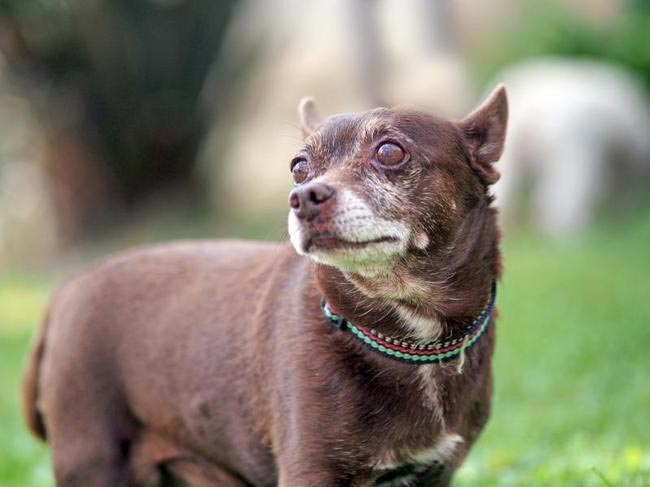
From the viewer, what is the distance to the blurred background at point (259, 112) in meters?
12.1

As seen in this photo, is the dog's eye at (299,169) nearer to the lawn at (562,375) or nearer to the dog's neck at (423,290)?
the dog's neck at (423,290)

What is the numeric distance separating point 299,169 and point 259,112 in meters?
12.2

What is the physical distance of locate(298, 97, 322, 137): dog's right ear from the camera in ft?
12.9

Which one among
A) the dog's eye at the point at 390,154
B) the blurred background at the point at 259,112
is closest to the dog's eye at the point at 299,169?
the dog's eye at the point at 390,154

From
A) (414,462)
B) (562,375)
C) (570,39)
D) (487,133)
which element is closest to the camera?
(414,462)

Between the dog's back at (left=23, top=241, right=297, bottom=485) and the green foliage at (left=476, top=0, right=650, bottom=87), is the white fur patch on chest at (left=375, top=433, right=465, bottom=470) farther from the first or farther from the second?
the green foliage at (left=476, top=0, right=650, bottom=87)

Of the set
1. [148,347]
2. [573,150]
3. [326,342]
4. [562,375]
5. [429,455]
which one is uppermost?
[326,342]

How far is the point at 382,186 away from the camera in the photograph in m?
3.31

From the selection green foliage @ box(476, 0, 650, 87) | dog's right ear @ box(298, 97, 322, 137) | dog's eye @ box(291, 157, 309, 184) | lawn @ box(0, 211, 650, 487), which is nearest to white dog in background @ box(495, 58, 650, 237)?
green foliage @ box(476, 0, 650, 87)

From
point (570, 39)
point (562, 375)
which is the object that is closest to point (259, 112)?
point (570, 39)

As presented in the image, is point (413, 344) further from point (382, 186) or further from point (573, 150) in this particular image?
point (573, 150)

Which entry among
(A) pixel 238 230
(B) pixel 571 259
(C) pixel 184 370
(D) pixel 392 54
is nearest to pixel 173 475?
(C) pixel 184 370

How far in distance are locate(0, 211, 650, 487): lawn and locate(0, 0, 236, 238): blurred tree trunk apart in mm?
3641

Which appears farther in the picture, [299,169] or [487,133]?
[487,133]
